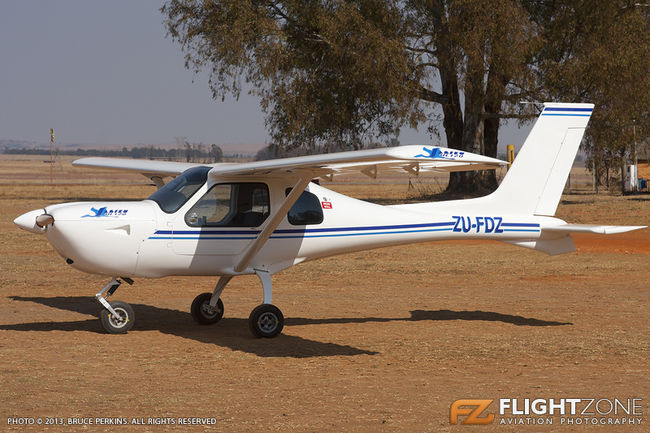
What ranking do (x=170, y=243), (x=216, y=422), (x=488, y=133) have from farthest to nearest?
(x=488, y=133) → (x=170, y=243) → (x=216, y=422)

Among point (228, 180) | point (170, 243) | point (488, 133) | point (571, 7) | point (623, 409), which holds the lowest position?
point (623, 409)

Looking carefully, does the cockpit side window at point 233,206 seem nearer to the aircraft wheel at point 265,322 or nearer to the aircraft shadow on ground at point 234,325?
the aircraft wheel at point 265,322

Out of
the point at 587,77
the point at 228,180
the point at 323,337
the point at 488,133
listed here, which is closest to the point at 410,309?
the point at 323,337

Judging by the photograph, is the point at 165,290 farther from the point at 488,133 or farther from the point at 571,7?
the point at 488,133

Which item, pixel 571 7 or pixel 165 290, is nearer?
pixel 165 290

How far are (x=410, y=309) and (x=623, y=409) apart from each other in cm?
604

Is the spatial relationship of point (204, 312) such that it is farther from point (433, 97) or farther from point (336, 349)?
point (433, 97)

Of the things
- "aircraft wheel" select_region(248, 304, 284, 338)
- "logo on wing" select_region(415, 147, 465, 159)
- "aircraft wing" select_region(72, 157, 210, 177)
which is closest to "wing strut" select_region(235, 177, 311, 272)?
"aircraft wheel" select_region(248, 304, 284, 338)

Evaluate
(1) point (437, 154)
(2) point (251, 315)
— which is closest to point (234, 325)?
(2) point (251, 315)

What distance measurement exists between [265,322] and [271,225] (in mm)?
1276

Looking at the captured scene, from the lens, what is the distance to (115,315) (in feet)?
36.6

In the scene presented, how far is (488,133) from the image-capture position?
145 feet

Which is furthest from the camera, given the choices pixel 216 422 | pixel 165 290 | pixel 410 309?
pixel 165 290

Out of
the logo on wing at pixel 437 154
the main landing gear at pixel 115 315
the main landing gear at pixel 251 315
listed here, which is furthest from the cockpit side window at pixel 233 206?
the logo on wing at pixel 437 154
